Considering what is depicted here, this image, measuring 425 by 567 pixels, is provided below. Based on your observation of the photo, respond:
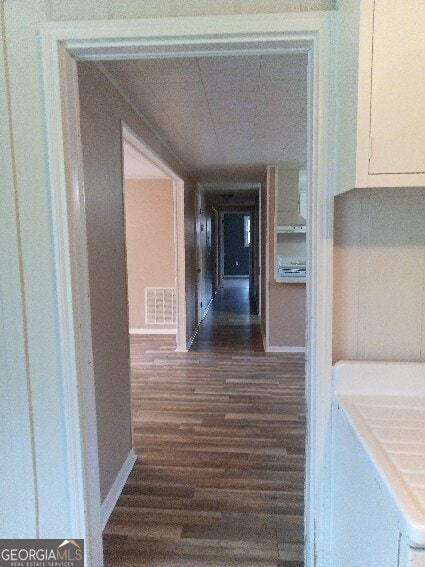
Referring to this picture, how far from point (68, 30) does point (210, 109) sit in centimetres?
151

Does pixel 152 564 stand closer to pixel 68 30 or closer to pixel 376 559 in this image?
pixel 376 559

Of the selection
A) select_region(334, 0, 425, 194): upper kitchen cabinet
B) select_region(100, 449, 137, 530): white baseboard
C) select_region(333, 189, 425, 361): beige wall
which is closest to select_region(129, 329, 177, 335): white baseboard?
select_region(100, 449, 137, 530): white baseboard

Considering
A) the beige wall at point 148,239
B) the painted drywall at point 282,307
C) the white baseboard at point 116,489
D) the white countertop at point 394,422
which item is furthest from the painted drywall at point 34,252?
the beige wall at point 148,239

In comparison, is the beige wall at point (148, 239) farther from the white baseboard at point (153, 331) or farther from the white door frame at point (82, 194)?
the white door frame at point (82, 194)

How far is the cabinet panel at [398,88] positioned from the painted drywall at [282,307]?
381 cm

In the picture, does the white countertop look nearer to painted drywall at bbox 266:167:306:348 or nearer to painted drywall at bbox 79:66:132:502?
painted drywall at bbox 79:66:132:502

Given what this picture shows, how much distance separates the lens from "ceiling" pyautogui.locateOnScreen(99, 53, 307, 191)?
74.9 inches

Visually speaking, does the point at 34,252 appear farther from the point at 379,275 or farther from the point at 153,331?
the point at 153,331

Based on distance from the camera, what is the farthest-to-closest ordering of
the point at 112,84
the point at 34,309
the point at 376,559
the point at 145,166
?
the point at 145,166
the point at 112,84
the point at 34,309
the point at 376,559

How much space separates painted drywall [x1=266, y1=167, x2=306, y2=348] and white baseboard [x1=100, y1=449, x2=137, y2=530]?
2.77 m

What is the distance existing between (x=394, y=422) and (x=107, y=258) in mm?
1543

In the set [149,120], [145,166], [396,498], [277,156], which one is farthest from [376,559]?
[145,166]

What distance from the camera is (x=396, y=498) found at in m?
0.80

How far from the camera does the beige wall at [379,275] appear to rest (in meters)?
1.28
